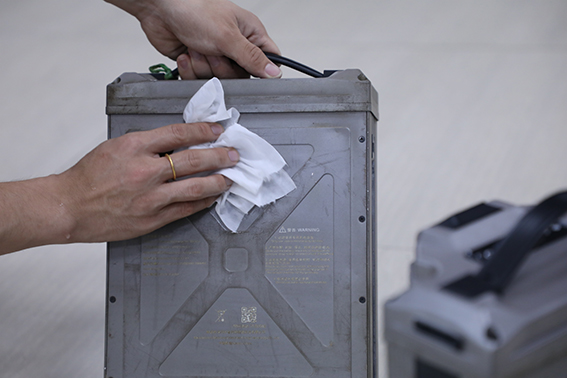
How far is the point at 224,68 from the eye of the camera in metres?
1.18

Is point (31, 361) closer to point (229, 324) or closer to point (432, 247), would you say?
point (229, 324)

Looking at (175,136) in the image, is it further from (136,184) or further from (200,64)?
(200,64)

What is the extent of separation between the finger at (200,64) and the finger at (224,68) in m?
0.01

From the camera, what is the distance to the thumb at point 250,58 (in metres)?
1.11

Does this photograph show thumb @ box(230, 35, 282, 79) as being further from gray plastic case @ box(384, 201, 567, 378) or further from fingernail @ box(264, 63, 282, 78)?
gray plastic case @ box(384, 201, 567, 378)

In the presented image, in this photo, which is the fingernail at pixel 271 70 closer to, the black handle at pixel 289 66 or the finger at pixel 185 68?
the black handle at pixel 289 66

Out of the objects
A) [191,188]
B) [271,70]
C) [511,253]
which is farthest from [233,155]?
[511,253]

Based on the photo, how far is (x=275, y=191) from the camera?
105 cm

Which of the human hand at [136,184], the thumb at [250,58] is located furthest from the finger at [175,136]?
the thumb at [250,58]

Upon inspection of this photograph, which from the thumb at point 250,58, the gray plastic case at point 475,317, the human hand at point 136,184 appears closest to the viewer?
the gray plastic case at point 475,317

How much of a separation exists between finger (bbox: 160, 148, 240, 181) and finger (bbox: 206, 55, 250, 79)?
0.28 m

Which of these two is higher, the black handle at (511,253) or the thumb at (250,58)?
the thumb at (250,58)

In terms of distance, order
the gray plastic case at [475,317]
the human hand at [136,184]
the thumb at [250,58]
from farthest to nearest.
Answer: the thumb at [250,58] → the human hand at [136,184] → the gray plastic case at [475,317]

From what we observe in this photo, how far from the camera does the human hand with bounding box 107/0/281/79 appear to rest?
3.64ft
